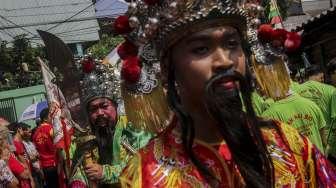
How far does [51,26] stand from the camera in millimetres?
28469

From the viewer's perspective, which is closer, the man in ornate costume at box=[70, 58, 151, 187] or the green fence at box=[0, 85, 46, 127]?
the man in ornate costume at box=[70, 58, 151, 187]

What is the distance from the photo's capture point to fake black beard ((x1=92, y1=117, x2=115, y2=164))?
4914 mm

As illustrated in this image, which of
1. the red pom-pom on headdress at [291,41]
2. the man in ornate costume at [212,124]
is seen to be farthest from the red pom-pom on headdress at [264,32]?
the man in ornate costume at [212,124]

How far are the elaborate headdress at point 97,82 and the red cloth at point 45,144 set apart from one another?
3620 millimetres

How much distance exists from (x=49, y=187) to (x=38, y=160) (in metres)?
0.47

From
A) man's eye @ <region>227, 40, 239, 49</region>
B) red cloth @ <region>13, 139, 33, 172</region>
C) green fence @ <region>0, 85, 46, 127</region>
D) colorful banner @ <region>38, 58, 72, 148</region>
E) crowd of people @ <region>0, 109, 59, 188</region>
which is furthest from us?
green fence @ <region>0, 85, 46, 127</region>

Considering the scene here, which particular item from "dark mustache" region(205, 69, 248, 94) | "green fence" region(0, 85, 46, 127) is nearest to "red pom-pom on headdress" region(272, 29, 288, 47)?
"dark mustache" region(205, 69, 248, 94)

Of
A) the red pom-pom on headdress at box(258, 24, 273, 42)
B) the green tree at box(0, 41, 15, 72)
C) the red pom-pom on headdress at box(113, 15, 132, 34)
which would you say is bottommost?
the green tree at box(0, 41, 15, 72)

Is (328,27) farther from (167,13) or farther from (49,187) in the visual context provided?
(167,13)

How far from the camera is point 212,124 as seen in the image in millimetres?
2299

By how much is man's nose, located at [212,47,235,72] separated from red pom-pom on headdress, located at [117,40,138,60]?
1.88 ft

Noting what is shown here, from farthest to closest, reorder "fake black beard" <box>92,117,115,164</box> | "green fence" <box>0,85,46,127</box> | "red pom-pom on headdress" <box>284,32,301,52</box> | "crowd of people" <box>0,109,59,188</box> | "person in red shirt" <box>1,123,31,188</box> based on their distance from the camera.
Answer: "green fence" <box>0,85,46,127</box> → "person in red shirt" <box>1,123,31,188</box> → "crowd of people" <box>0,109,59,188</box> → "fake black beard" <box>92,117,115,164</box> → "red pom-pom on headdress" <box>284,32,301,52</box>

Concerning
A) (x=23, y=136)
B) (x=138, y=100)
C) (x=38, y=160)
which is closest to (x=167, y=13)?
(x=138, y=100)

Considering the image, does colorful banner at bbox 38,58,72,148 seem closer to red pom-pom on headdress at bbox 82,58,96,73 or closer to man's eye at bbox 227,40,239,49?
red pom-pom on headdress at bbox 82,58,96,73
